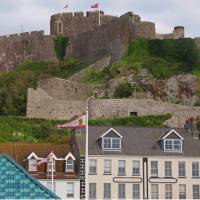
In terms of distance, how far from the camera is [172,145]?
54406mm

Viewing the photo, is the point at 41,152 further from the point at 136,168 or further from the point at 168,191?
the point at 168,191

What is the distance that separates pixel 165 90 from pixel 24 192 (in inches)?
2254

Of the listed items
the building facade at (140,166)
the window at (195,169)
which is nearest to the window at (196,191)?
the building facade at (140,166)

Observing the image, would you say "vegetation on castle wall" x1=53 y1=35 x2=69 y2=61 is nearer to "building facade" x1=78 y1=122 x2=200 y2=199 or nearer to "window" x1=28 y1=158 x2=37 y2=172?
"building facade" x1=78 y1=122 x2=200 y2=199

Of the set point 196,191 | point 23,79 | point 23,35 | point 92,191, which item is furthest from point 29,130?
point 23,35

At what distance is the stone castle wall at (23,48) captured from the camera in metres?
103

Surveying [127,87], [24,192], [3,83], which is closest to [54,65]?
[3,83]

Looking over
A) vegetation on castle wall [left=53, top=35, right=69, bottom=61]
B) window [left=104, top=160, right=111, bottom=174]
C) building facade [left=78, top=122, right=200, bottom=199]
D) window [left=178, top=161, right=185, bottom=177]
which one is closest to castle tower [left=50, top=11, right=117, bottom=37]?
vegetation on castle wall [left=53, top=35, right=69, bottom=61]

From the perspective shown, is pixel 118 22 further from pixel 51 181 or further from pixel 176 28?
pixel 51 181

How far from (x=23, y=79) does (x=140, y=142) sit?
35851 millimetres

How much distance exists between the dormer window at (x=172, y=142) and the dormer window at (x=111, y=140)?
3116 mm

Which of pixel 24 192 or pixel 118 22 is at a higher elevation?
pixel 118 22

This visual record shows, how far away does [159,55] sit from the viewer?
292 ft

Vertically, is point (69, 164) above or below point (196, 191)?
above
